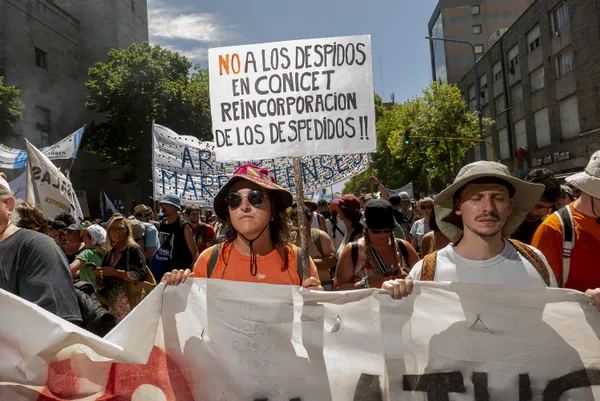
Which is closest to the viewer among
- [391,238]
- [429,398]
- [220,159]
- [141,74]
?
[429,398]

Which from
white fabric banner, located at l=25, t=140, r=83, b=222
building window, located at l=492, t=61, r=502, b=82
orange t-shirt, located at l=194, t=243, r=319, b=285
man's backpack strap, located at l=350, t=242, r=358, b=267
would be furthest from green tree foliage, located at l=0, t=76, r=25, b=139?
building window, located at l=492, t=61, r=502, b=82

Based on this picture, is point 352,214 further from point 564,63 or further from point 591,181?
point 564,63

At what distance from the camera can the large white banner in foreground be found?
2.29m

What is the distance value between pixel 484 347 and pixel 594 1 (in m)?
26.4

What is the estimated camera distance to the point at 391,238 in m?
3.86

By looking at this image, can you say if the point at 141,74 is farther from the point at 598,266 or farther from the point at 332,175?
the point at 598,266

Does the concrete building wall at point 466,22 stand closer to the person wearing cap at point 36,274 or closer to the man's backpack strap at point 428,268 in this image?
the man's backpack strap at point 428,268

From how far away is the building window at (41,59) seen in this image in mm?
34562

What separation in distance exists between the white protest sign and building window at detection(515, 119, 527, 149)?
33.7 m

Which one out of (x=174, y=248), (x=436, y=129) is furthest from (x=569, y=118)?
(x=174, y=248)

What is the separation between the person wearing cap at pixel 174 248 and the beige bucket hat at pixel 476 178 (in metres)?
3.98

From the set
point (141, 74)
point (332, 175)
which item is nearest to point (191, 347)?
point (332, 175)

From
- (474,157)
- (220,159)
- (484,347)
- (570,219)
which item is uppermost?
(474,157)

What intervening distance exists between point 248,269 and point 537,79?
3397 cm
